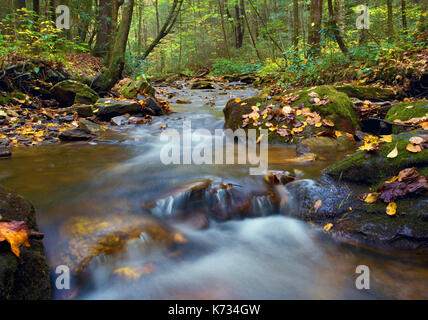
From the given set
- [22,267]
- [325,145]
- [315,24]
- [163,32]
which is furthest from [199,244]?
[163,32]

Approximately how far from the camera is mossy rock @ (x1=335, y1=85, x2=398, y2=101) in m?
5.84

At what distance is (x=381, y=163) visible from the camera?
273 cm

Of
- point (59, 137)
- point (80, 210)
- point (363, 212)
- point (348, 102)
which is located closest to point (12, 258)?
point (80, 210)

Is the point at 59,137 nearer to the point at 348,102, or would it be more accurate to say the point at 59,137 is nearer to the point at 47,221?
the point at 47,221

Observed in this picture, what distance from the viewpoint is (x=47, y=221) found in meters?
2.48

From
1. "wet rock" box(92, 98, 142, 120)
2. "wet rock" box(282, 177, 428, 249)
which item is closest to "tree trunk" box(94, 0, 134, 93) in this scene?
"wet rock" box(92, 98, 142, 120)

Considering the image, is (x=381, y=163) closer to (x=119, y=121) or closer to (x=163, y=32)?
(x=119, y=121)

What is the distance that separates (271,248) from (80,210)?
1794 millimetres

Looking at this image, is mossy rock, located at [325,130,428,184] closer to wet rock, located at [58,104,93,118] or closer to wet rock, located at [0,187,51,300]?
wet rock, located at [0,187,51,300]

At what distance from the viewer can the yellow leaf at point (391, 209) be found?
235cm

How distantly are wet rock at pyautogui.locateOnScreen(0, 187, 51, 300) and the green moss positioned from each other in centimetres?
446

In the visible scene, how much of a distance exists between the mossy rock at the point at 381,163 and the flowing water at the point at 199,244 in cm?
42

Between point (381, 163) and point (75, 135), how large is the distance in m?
4.74

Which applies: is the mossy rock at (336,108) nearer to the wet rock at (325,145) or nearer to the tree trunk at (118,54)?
the wet rock at (325,145)
